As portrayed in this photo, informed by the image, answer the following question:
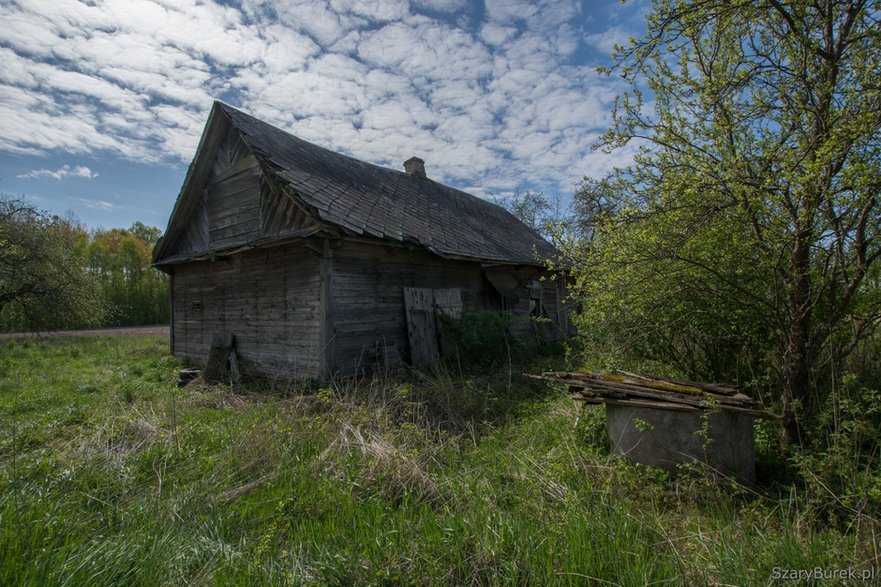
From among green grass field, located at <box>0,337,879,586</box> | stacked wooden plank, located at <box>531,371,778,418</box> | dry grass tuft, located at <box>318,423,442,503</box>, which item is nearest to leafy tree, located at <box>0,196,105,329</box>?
green grass field, located at <box>0,337,879,586</box>

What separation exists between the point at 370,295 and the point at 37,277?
14474 mm

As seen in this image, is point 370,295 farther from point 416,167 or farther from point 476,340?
point 416,167

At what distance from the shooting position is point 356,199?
8.91 meters

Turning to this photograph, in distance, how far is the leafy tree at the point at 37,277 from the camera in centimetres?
1381

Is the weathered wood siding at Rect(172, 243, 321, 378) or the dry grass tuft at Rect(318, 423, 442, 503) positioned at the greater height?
the weathered wood siding at Rect(172, 243, 321, 378)

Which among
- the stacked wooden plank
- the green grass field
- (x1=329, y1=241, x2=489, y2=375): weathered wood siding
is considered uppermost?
(x1=329, y1=241, x2=489, y2=375): weathered wood siding

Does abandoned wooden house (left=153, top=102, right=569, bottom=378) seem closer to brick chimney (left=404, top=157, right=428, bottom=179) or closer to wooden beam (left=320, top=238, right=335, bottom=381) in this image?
wooden beam (left=320, top=238, right=335, bottom=381)

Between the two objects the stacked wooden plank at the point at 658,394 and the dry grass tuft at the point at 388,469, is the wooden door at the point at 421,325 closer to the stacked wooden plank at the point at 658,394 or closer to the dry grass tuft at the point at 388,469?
the dry grass tuft at the point at 388,469

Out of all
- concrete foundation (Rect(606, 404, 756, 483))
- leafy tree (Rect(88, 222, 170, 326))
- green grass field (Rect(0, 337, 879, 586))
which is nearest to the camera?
green grass field (Rect(0, 337, 879, 586))

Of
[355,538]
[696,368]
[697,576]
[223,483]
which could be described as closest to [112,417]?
[223,483]

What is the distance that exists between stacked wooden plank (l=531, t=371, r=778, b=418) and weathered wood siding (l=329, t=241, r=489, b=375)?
436cm

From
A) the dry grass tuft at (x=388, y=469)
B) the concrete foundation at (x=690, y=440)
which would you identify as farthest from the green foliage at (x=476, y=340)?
the concrete foundation at (x=690, y=440)

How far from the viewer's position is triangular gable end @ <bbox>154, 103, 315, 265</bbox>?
26.7 ft

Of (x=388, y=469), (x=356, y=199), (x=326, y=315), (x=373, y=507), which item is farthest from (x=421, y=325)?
(x=373, y=507)
